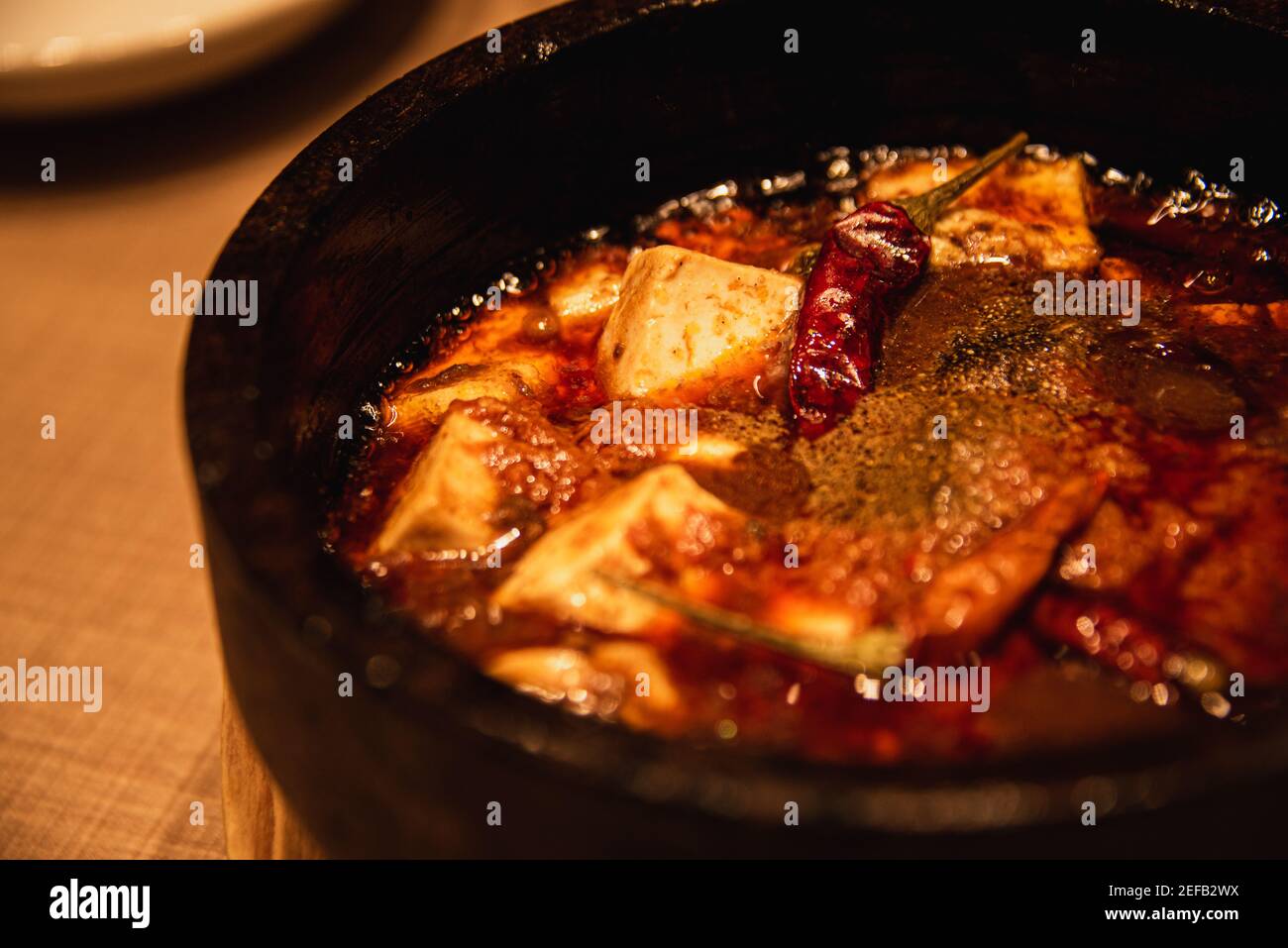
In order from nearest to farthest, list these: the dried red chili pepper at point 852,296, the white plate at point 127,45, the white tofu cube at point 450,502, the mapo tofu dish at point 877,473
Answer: the mapo tofu dish at point 877,473, the white tofu cube at point 450,502, the dried red chili pepper at point 852,296, the white plate at point 127,45

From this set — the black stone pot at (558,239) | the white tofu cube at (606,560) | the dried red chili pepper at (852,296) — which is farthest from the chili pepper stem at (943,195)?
the white tofu cube at (606,560)

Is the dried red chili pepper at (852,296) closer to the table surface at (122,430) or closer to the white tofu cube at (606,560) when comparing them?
the white tofu cube at (606,560)

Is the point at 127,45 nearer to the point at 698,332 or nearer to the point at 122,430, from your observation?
the point at 122,430

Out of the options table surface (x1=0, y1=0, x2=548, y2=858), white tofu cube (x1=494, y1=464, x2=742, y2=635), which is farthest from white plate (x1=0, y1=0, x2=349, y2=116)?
white tofu cube (x1=494, y1=464, x2=742, y2=635)

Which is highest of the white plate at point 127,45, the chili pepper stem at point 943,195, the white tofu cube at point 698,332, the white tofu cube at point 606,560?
the white plate at point 127,45

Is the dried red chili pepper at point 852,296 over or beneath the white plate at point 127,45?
beneath

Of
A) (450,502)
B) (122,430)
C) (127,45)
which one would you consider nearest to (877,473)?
(450,502)

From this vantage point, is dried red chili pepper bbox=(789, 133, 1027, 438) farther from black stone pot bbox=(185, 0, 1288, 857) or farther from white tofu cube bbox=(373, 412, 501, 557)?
white tofu cube bbox=(373, 412, 501, 557)

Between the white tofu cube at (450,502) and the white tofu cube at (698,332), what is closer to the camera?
the white tofu cube at (450,502)
